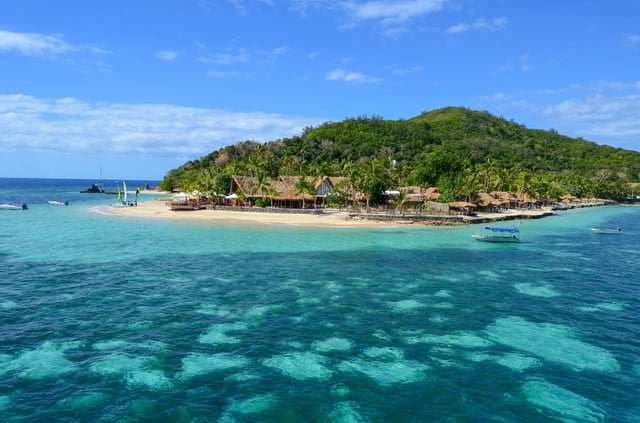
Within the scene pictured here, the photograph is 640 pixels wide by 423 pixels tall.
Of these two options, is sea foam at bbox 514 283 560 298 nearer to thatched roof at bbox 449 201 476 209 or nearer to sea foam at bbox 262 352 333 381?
sea foam at bbox 262 352 333 381

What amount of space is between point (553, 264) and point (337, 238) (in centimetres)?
2133

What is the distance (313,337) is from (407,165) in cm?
11875

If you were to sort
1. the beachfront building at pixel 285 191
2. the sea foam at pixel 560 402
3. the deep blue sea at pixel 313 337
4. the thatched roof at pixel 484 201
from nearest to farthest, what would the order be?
1. the sea foam at pixel 560 402
2. the deep blue sea at pixel 313 337
3. the beachfront building at pixel 285 191
4. the thatched roof at pixel 484 201

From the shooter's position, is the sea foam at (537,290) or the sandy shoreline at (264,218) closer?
the sea foam at (537,290)

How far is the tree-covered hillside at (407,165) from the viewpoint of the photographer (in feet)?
305

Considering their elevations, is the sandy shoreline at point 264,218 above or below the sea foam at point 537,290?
above

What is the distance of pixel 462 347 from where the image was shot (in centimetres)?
1884

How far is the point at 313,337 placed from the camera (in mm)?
19391

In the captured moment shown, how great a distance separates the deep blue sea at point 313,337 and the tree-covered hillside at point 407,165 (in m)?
44.0

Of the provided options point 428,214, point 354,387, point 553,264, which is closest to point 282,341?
point 354,387

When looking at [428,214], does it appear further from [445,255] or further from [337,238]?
[445,255]

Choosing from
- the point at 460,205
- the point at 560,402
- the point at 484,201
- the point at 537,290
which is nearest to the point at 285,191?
the point at 460,205

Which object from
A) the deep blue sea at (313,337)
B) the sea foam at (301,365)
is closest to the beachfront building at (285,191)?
the deep blue sea at (313,337)

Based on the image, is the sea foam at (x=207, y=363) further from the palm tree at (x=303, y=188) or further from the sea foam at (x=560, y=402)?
the palm tree at (x=303, y=188)
